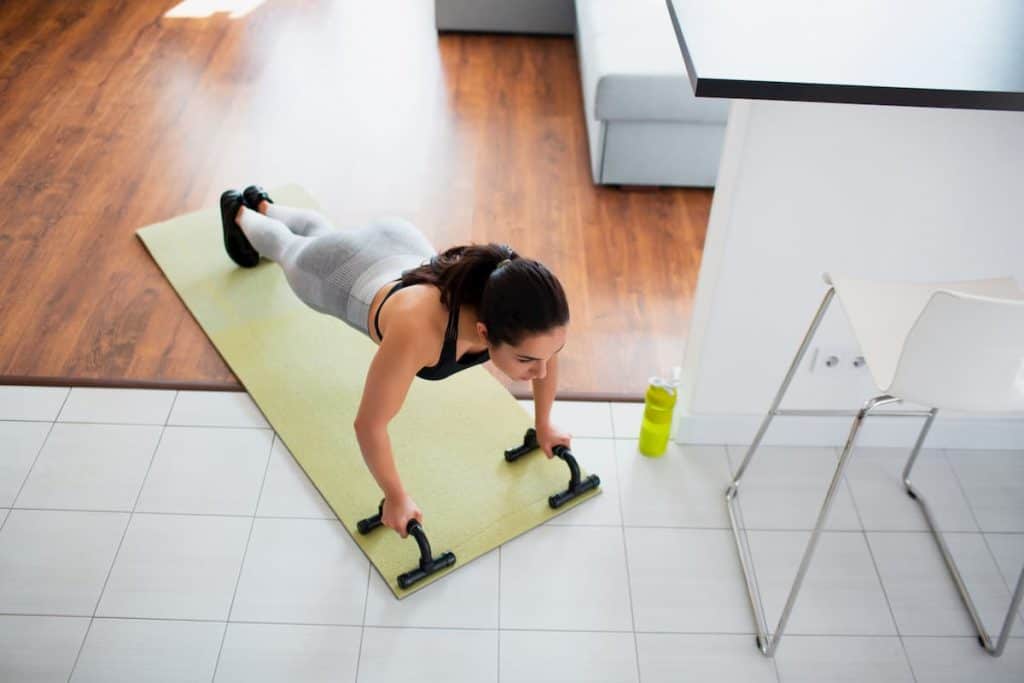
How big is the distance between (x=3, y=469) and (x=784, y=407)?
2010 millimetres

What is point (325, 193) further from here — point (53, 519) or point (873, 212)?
point (873, 212)

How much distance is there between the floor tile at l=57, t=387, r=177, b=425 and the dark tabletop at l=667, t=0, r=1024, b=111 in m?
1.66

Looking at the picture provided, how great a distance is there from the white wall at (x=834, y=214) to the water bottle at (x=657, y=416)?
0.31 feet

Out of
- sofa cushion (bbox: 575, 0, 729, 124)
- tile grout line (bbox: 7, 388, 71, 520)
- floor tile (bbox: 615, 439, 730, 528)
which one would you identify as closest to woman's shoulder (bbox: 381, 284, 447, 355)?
floor tile (bbox: 615, 439, 730, 528)

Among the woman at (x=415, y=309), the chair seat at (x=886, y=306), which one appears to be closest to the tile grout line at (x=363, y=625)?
the woman at (x=415, y=309)

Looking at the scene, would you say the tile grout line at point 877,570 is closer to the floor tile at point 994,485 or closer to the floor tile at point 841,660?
the floor tile at point 841,660

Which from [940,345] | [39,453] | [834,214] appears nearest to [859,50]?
[834,214]

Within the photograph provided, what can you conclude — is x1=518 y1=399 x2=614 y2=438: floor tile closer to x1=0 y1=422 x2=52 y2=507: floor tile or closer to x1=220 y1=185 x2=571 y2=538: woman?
x1=220 y1=185 x2=571 y2=538: woman

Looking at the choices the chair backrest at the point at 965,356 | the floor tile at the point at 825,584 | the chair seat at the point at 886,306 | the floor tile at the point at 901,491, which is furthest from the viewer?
the floor tile at the point at 901,491

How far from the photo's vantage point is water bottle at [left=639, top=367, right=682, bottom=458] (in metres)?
2.30

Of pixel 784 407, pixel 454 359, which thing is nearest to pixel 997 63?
pixel 784 407

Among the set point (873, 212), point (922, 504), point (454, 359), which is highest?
point (873, 212)

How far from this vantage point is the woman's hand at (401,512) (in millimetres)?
1988

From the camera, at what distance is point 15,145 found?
134 inches
